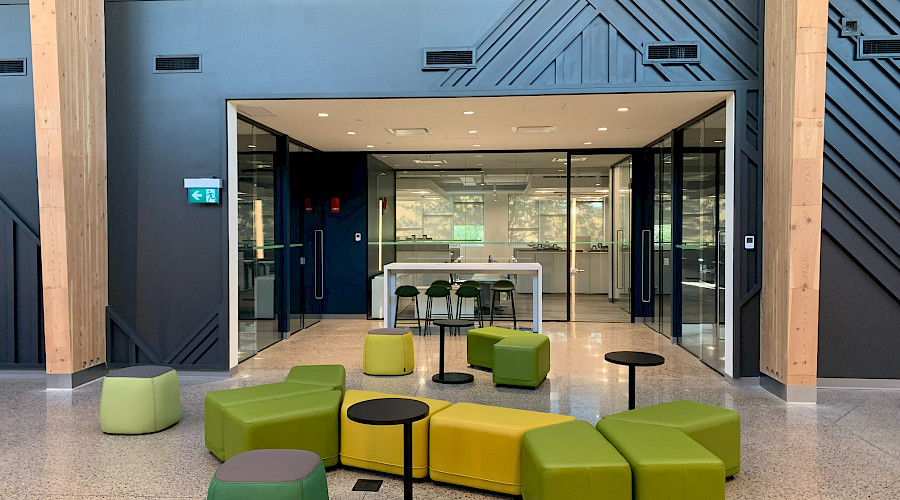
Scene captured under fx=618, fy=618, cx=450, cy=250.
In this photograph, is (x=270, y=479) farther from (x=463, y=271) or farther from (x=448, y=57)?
(x=463, y=271)

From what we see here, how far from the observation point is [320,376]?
4.88m

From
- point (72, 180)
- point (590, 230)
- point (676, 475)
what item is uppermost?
point (72, 180)

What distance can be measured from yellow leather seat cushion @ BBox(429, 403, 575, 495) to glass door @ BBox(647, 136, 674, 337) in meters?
5.61

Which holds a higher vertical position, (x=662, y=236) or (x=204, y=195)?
(x=204, y=195)

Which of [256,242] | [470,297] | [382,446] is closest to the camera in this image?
[382,446]

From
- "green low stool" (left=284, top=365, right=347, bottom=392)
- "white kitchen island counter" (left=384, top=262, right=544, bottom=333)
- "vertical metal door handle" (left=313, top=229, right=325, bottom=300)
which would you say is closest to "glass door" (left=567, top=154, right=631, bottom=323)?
"white kitchen island counter" (left=384, top=262, right=544, bottom=333)

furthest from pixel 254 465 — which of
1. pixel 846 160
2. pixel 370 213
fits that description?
pixel 370 213

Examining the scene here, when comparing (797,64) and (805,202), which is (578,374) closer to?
(805,202)

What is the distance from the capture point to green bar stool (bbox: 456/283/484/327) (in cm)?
927

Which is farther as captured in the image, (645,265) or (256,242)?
(645,265)

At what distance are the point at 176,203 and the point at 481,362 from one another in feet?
12.5

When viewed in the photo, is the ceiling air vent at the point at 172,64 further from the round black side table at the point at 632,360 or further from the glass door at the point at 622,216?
the glass door at the point at 622,216

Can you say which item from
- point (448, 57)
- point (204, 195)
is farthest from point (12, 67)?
point (448, 57)

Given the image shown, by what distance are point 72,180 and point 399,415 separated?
480 centimetres
